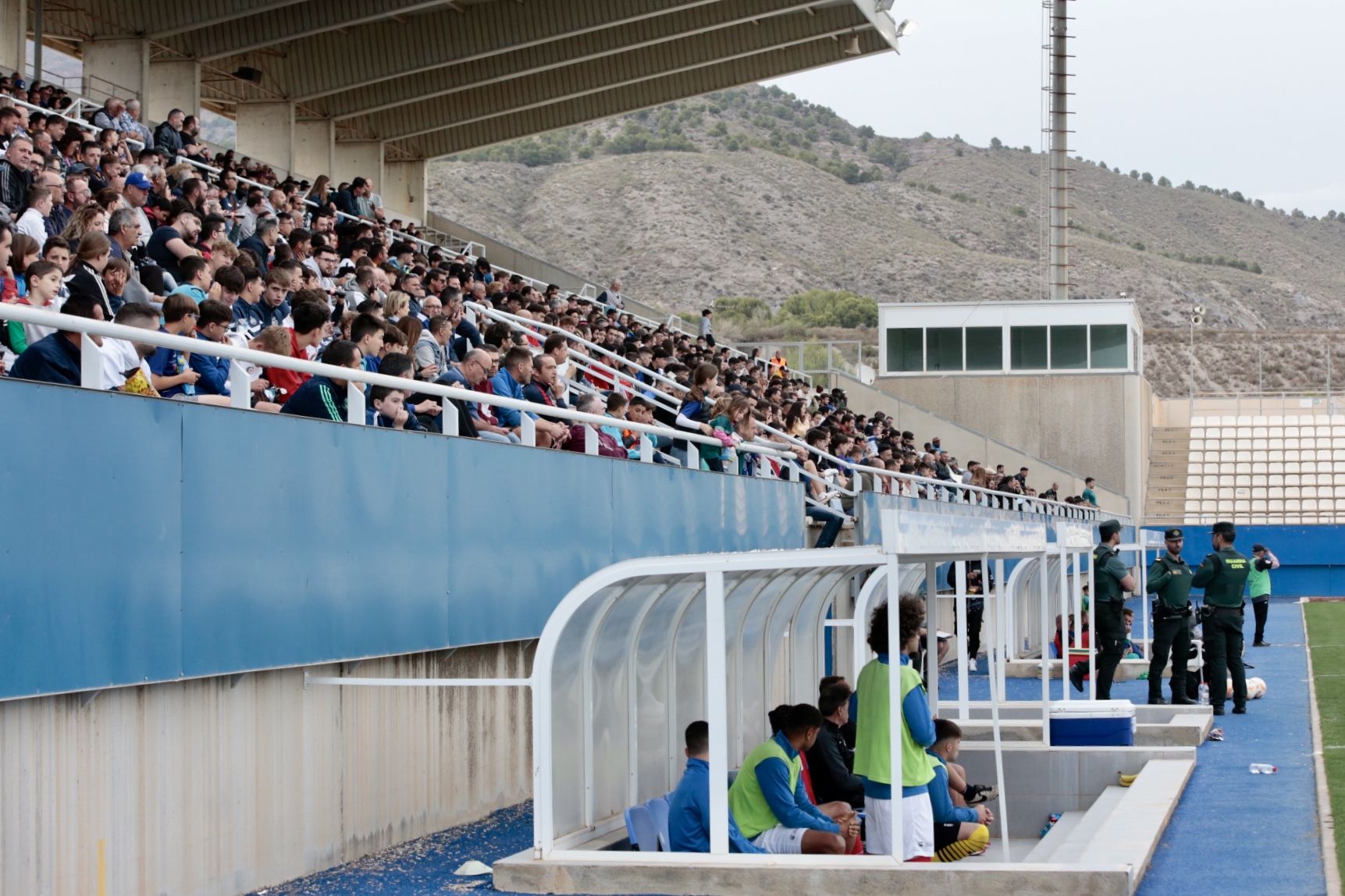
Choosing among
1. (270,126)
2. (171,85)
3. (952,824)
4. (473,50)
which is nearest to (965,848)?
(952,824)

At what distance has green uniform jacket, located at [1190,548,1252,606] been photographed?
17250 millimetres

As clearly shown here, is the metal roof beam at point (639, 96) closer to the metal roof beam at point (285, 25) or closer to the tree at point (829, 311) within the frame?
the metal roof beam at point (285, 25)

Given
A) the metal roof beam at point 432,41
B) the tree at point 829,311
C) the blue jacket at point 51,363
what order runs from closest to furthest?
the blue jacket at point 51,363 → the metal roof beam at point 432,41 → the tree at point 829,311

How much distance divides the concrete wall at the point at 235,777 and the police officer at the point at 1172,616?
8372 millimetres

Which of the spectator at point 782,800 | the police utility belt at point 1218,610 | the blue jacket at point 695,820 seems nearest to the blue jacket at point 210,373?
the blue jacket at point 695,820

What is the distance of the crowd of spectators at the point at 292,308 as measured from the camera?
8898mm

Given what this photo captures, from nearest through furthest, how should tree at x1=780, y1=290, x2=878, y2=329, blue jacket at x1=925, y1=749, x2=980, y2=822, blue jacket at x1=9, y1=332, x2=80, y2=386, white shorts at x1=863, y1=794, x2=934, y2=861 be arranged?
blue jacket at x1=9, y1=332, x2=80, y2=386, white shorts at x1=863, y1=794, x2=934, y2=861, blue jacket at x1=925, y1=749, x2=980, y2=822, tree at x1=780, y1=290, x2=878, y2=329

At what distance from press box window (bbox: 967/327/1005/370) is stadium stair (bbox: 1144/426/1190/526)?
6502 mm

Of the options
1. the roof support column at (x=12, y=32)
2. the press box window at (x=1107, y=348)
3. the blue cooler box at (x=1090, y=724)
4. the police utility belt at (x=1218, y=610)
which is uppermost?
the roof support column at (x=12, y=32)

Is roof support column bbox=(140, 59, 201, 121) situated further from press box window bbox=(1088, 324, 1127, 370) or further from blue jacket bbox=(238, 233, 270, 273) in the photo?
press box window bbox=(1088, 324, 1127, 370)

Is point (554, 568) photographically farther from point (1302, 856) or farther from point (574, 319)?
point (574, 319)

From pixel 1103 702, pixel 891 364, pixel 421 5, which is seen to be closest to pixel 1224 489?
pixel 891 364

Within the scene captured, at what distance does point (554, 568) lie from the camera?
1227 centimetres

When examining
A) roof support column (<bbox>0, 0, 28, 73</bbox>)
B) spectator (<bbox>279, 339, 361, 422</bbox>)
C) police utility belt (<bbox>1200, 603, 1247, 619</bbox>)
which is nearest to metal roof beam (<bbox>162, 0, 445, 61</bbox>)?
roof support column (<bbox>0, 0, 28, 73</bbox>)
